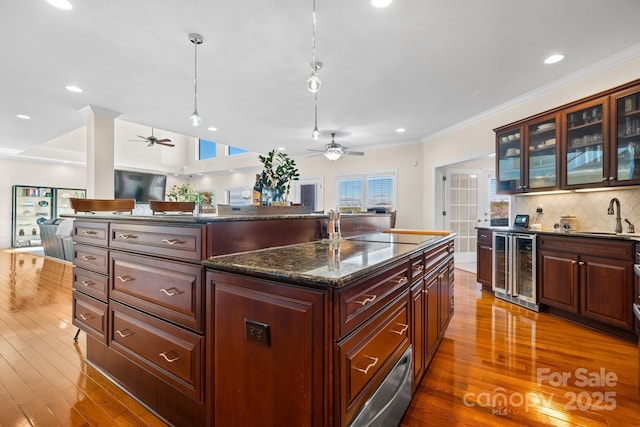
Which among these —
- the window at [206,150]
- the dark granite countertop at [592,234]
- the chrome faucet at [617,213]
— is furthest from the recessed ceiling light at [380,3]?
the window at [206,150]

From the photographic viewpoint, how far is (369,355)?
1135 mm

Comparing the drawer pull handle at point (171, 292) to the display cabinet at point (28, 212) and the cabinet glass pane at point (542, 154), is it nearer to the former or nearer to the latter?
the cabinet glass pane at point (542, 154)

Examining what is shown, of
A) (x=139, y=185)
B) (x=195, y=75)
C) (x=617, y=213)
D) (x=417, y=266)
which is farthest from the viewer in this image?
(x=139, y=185)

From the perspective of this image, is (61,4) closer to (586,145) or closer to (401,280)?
(401,280)

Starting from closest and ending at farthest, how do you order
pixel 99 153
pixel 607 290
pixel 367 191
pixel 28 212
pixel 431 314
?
1. pixel 431 314
2. pixel 607 290
3. pixel 99 153
4. pixel 367 191
5. pixel 28 212

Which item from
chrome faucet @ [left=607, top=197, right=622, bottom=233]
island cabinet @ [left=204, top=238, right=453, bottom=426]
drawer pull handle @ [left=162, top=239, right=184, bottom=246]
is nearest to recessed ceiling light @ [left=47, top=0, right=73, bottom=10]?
drawer pull handle @ [left=162, top=239, right=184, bottom=246]

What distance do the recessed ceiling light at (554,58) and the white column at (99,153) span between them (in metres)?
5.90

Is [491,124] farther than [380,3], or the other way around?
[491,124]

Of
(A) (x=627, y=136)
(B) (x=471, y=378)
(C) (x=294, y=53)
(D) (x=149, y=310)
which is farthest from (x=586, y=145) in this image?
(D) (x=149, y=310)

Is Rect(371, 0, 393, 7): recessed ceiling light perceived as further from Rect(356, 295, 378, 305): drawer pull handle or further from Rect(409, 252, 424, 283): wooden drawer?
Rect(356, 295, 378, 305): drawer pull handle

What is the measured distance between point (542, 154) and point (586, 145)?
480 mm

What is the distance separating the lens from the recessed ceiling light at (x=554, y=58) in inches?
115

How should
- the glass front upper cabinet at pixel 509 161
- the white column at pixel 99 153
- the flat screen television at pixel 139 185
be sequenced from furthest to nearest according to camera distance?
the flat screen television at pixel 139 185 < the white column at pixel 99 153 < the glass front upper cabinet at pixel 509 161

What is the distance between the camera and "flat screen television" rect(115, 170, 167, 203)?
944cm
